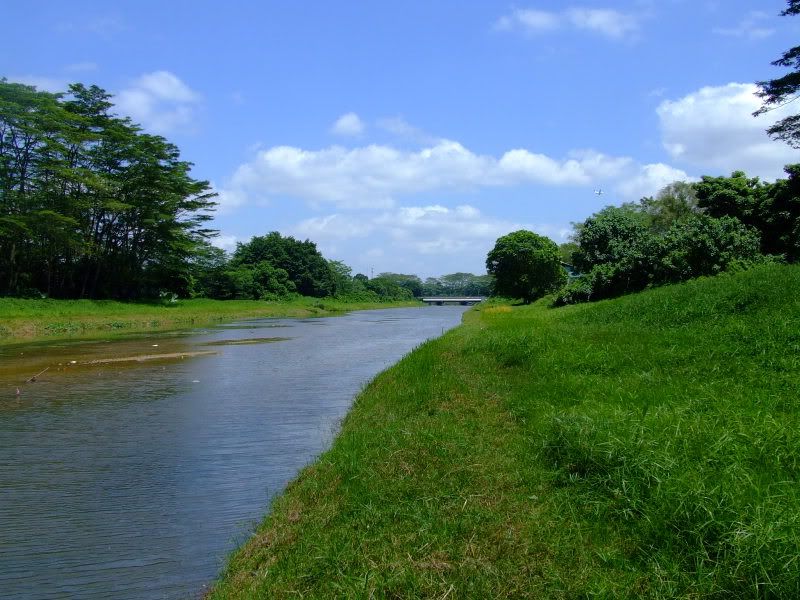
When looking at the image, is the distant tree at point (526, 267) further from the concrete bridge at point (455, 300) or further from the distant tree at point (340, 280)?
the concrete bridge at point (455, 300)

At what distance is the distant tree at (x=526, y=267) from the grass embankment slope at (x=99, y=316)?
976 inches

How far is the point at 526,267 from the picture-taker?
53500mm

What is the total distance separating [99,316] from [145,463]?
1400 inches

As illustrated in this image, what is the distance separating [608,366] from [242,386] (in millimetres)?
9872

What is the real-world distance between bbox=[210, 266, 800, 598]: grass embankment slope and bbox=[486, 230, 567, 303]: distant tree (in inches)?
1712

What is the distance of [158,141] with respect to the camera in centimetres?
5072

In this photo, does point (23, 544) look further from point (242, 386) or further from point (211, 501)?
point (242, 386)

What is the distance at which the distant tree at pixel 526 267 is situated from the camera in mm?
53188

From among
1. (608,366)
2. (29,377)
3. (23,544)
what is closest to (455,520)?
(23,544)

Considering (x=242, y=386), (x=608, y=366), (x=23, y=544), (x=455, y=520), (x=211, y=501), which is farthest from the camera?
(x=242, y=386)

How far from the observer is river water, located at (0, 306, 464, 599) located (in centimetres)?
561

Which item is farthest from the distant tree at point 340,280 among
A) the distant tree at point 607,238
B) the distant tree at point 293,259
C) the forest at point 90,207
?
the distant tree at point 607,238

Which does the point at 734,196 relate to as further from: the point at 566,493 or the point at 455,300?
the point at 455,300

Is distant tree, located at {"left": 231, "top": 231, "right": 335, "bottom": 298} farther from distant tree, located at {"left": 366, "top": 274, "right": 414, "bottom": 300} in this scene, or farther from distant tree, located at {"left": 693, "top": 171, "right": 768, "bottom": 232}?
distant tree, located at {"left": 693, "top": 171, "right": 768, "bottom": 232}
